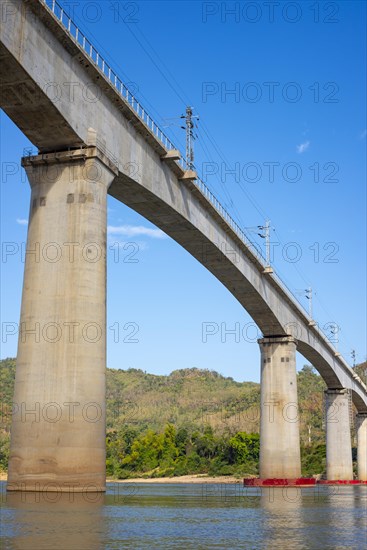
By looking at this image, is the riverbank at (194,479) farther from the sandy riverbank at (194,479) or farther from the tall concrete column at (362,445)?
the tall concrete column at (362,445)

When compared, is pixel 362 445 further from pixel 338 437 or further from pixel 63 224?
pixel 63 224

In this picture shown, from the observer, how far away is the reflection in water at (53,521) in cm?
1020

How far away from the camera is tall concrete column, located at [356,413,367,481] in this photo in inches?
3489

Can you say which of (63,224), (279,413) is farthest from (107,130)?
(279,413)

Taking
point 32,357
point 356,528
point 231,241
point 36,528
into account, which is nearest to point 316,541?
point 356,528

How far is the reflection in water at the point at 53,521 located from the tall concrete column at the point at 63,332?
1.00 m

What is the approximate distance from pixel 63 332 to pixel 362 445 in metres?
77.1

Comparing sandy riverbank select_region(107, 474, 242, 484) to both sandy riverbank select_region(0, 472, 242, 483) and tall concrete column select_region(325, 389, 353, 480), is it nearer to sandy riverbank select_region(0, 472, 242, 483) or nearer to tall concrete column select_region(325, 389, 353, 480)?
sandy riverbank select_region(0, 472, 242, 483)

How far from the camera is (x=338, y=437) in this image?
3041 inches

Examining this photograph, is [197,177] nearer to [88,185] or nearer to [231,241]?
[231,241]

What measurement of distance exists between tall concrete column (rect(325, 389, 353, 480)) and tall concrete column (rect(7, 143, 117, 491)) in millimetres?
59261

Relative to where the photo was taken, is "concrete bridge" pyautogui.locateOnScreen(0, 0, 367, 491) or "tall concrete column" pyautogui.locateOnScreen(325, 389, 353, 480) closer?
"concrete bridge" pyautogui.locateOnScreen(0, 0, 367, 491)

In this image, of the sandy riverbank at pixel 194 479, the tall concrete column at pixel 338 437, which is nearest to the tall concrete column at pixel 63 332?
the tall concrete column at pixel 338 437

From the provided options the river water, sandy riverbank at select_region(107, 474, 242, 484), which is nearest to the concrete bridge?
the river water
